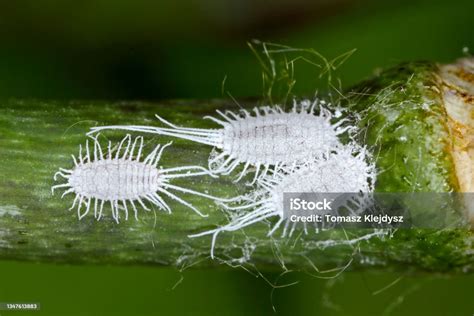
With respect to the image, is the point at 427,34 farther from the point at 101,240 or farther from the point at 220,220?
the point at 101,240

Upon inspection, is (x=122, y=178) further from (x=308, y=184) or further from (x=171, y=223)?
(x=308, y=184)

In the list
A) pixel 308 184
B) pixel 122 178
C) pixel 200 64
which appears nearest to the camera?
pixel 308 184

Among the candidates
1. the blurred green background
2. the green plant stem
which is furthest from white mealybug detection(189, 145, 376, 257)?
the blurred green background

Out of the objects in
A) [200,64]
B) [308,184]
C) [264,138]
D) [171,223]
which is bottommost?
[171,223]

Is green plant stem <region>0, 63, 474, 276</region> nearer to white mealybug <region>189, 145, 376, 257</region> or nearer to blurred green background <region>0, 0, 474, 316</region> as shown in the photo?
white mealybug <region>189, 145, 376, 257</region>

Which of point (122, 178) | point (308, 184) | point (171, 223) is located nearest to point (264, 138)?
point (308, 184)

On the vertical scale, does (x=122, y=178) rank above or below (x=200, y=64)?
below
